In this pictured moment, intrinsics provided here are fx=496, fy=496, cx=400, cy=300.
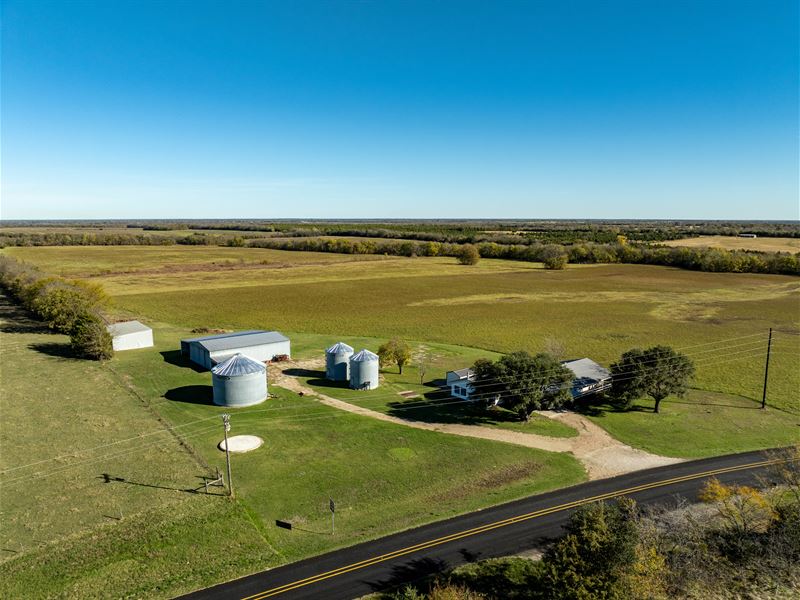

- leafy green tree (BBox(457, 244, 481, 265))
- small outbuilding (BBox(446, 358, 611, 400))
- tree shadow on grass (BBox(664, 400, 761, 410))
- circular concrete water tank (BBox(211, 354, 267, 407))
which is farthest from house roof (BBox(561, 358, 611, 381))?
leafy green tree (BBox(457, 244, 481, 265))

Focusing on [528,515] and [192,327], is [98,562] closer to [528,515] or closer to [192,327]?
[528,515]

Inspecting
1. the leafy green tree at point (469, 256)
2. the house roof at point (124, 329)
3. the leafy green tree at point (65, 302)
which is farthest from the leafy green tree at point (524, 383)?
the leafy green tree at point (469, 256)

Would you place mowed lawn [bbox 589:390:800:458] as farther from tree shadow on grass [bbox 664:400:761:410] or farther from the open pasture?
the open pasture

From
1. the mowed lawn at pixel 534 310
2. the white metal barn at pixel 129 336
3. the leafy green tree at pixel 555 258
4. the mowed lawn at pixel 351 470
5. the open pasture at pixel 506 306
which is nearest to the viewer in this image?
the mowed lawn at pixel 351 470

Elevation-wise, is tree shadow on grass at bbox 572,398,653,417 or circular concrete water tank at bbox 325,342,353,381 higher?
circular concrete water tank at bbox 325,342,353,381

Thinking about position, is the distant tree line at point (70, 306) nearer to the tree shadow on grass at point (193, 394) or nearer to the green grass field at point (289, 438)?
the green grass field at point (289, 438)

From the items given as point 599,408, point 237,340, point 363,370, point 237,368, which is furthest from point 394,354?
point 599,408

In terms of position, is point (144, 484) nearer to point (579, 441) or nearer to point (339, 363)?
point (339, 363)
